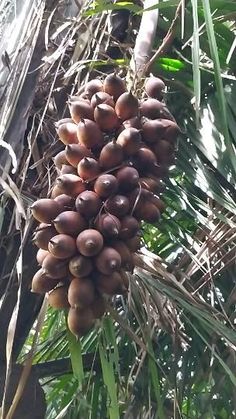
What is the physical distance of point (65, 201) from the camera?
0.93 m

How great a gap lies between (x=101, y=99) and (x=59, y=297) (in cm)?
28

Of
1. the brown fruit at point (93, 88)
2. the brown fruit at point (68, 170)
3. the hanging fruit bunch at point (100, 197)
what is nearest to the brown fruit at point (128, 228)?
the hanging fruit bunch at point (100, 197)

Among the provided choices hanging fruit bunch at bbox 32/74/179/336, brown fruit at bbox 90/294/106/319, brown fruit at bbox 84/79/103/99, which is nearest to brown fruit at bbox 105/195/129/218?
hanging fruit bunch at bbox 32/74/179/336

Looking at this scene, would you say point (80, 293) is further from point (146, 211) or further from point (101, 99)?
point (101, 99)

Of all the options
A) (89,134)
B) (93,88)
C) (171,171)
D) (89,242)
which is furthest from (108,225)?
(171,171)

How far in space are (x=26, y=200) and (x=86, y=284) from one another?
0.42 meters

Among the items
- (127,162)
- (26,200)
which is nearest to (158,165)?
(127,162)

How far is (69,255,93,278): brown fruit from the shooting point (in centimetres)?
86

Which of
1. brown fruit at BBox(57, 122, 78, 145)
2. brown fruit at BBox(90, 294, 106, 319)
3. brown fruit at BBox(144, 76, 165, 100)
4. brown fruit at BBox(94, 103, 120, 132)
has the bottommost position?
brown fruit at BBox(90, 294, 106, 319)

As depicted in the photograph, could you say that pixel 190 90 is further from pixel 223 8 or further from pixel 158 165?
pixel 158 165

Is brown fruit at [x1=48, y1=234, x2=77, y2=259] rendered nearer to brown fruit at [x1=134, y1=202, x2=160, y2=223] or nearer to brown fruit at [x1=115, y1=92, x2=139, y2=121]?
brown fruit at [x1=134, y1=202, x2=160, y2=223]

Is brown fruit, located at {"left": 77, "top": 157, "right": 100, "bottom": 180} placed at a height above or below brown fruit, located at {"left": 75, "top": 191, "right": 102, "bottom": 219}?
above

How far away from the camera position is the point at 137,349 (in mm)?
1667

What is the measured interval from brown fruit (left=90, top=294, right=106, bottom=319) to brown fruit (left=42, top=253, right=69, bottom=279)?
0.05 m
